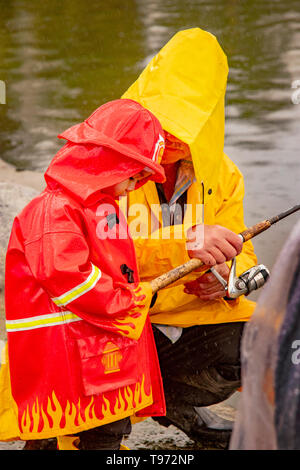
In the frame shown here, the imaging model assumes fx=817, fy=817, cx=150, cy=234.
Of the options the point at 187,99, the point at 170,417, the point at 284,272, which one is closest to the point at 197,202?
the point at 187,99

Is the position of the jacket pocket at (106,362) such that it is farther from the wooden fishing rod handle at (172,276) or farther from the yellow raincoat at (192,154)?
the yellow raincoat at (192,154)

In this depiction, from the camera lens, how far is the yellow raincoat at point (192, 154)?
291 cm

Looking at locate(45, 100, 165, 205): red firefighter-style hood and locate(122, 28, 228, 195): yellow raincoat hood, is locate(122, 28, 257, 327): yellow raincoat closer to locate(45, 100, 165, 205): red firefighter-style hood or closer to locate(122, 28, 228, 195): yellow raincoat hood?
locate(122, 28, 228, 195): yellow raincoat hood

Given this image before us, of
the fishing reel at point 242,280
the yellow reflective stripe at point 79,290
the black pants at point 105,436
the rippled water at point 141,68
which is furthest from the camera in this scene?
the rippled water at point 141,68

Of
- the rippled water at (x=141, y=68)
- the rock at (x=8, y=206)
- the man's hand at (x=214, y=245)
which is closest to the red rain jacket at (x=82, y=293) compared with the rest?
the man's hand at (x=214, y=245)

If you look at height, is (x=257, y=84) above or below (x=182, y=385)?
below

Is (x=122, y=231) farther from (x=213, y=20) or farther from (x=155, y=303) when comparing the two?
(x=213, y=20)

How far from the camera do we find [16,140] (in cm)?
816

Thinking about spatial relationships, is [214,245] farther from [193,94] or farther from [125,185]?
[193,94]

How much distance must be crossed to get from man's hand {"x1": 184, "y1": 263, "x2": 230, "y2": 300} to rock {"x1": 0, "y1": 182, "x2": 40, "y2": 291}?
6.73 ft

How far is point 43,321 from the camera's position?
251cm

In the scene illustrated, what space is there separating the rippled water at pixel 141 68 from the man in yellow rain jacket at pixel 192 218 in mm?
2113

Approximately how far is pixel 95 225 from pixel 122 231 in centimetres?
15

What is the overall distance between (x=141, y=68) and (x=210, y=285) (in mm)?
6857
